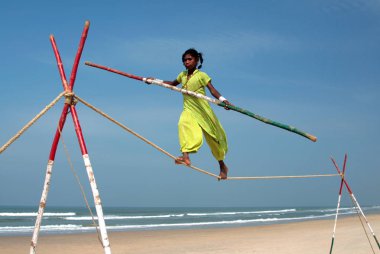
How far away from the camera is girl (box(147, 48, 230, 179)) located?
5344 millimetres

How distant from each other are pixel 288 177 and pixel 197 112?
1.88 m

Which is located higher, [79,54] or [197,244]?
[79,54]

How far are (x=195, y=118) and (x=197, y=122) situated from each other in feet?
0.16

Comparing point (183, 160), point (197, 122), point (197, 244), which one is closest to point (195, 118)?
point (197, 122)

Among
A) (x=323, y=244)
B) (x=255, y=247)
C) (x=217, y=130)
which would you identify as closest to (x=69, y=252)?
(x=255, y=247)

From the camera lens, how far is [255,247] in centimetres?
1375

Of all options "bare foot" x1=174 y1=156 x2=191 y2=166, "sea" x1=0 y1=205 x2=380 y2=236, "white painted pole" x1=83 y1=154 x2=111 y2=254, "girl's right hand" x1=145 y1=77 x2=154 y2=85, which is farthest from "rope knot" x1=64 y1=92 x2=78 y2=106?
"sea" x1=0 y1=205 x2=380 y2=236

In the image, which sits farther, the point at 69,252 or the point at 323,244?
the point at 323,244

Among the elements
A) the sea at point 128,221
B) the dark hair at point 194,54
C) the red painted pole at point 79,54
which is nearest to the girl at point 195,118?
the dark hair at point 194,54

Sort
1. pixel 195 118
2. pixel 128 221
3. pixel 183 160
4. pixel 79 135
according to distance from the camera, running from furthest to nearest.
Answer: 1. pixel 128 221
2. pixel 195 118
3. pixel 183 160
4. pixel 79 135

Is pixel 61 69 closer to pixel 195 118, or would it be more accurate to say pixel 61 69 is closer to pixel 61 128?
pixel 61 128

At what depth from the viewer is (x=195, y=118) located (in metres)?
5.48

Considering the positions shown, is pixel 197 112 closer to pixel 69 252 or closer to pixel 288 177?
pixel 288 177

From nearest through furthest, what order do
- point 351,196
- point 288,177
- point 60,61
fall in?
point 60,61 → point 288,177 → point 351,196
